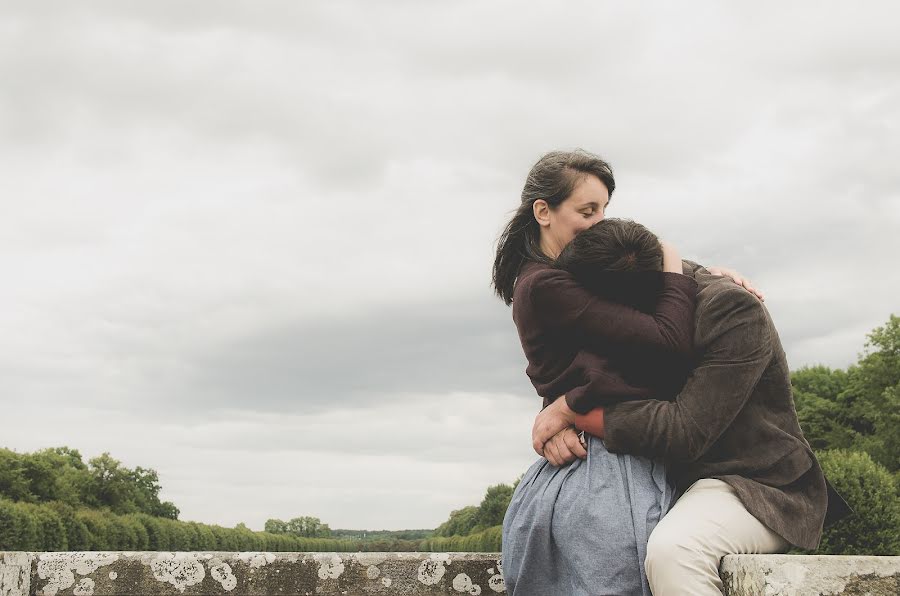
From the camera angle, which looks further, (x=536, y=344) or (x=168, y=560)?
(x=168, y=560)

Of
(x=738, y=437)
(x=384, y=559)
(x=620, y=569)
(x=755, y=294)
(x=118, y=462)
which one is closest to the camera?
(x=620, y=569)

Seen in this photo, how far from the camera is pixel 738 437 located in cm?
A: 392

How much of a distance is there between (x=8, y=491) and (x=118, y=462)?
88.0 ft

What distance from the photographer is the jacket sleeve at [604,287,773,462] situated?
3758mm

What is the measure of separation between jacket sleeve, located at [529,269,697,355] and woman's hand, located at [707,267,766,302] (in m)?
0.32

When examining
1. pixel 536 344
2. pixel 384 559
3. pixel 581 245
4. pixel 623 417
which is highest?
pixel 581 245

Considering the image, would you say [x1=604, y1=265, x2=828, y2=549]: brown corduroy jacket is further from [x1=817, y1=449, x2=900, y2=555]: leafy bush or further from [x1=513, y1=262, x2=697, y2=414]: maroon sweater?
[x1=817, y1=449, x2=900, y2=555]: leafy bush

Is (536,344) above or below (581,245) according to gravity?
below

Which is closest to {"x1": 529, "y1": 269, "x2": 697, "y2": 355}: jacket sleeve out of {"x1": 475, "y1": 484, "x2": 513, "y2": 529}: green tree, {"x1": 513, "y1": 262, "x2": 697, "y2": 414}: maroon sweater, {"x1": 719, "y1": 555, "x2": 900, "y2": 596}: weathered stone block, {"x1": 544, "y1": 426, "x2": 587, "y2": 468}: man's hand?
{"x1": 513, "y1": 262, "x2": 697, "y2": 414}: maroon sweater

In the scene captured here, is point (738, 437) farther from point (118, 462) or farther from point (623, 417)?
point (118, 462)

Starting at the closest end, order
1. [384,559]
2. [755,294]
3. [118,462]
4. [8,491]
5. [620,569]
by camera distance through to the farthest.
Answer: [620,569]
[755,294]
[384,559]
[8,491]
[118,462]

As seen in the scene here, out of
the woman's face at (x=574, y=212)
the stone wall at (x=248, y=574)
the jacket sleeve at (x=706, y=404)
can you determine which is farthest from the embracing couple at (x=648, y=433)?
the stone wall at (x=248, y=574)

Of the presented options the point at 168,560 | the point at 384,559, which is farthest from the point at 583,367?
the point at 168,560

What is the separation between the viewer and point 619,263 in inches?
161
